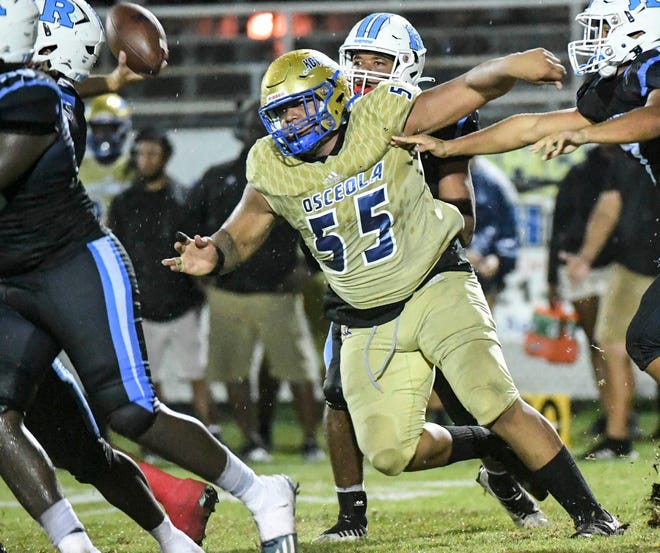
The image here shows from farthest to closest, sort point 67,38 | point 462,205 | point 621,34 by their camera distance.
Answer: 1. point 462,205
2. point 67,38
3. point 621,34

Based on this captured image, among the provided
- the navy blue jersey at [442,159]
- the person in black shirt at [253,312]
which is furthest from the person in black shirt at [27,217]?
the person in black shirt at [253,312]

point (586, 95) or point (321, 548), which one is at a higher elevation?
point (586, 95)

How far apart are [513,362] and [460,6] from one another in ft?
7.81

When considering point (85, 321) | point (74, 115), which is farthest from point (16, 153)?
point (74, 115)

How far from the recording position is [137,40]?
16.6 ft

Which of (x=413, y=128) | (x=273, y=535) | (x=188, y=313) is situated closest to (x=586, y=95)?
(x=413, y=128)

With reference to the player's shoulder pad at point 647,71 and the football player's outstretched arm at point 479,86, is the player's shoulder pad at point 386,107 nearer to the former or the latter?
the football player's outstretched arm at point 479,86

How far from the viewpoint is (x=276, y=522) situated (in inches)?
149

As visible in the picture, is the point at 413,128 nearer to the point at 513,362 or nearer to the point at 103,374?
the point at 103,374

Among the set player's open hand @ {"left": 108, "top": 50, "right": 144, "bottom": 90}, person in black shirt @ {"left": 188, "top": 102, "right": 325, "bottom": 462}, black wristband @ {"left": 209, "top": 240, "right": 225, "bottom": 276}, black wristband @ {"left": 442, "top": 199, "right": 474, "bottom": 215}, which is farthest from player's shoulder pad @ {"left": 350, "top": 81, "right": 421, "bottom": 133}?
person in black shirt @ {"left": 188, "top": 102, "right": 325, "bottom": 462}

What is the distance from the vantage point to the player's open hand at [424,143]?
4008 mm

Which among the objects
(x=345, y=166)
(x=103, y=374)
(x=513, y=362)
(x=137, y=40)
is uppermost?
(x=137, y=40)

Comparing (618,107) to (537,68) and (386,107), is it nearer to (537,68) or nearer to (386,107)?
(537,68)

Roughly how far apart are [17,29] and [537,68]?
62.1 inches
